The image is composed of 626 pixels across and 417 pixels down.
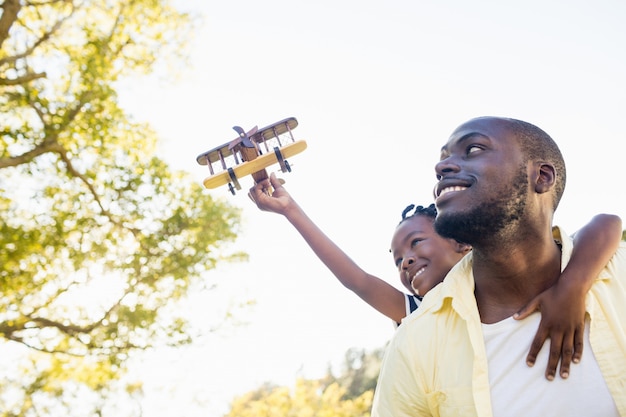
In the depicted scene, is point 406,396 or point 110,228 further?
point 110,228

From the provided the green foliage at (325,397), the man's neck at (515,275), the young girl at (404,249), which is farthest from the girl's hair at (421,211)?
the green foliage at (325,397)

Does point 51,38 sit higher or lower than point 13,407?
higher

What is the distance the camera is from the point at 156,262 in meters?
10.9

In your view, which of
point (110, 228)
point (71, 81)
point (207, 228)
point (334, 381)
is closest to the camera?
point (71, 81)

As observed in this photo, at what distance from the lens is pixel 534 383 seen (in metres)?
1.91

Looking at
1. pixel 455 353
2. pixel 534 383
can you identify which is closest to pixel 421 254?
pixel 455 353

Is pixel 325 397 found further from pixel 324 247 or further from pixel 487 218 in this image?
pixel 487 218

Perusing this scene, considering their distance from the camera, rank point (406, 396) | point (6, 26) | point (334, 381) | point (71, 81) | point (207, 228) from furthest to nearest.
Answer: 1. point (334, 381)
2. point (207, 228)
3. point (71, 81)
4. point (6, 26)
5. point (406, 396)

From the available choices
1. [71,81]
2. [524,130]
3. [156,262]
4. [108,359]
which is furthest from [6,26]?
[524,130]

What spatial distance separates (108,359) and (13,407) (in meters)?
4.78

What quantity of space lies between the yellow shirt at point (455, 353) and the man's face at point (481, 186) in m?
0.25

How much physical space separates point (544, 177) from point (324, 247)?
1.31 meters

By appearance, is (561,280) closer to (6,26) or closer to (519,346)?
(519,346)

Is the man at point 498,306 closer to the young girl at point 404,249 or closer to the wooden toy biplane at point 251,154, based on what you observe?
the young girl at point 404,249
